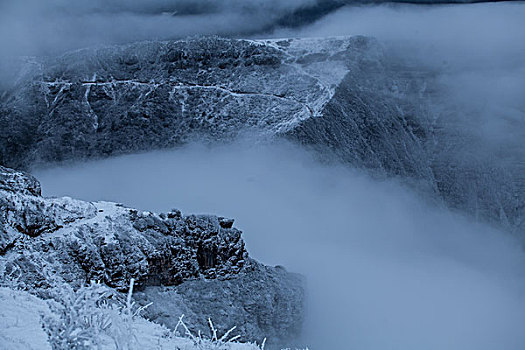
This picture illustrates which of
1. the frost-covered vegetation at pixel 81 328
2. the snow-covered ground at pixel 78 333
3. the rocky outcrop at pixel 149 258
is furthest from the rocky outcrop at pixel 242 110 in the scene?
the frost-covered vegetation at pixel 81 328

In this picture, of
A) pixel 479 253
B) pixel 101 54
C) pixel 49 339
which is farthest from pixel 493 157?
pixel 49 339

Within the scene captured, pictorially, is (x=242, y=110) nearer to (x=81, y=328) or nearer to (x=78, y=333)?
(x=81, y=328)

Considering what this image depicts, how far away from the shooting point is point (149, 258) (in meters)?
43.1

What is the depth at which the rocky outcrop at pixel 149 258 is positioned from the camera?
36.1m

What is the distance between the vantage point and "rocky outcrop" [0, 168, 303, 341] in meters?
36.1

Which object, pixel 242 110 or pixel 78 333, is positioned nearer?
pixel 78 333

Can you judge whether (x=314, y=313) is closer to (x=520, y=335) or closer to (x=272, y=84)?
(x=520, y=335)

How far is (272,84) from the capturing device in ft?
463

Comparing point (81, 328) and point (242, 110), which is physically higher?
point (81, 328)

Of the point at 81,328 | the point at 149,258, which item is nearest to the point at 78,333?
the point at 81,328

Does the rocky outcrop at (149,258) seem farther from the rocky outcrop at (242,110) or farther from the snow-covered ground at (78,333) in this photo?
the rocky outcrop at (242,110)

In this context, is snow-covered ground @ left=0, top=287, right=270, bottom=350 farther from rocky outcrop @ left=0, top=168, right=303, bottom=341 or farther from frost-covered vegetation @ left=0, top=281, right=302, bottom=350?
rocky outcrop @ left=0, top=168, right=303, bottom=341

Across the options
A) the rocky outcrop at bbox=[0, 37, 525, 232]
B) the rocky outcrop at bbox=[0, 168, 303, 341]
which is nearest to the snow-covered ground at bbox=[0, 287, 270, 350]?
the rocky outcrop at bbox=[0, 168, 303, 341]

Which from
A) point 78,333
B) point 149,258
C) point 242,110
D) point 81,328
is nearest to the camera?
point 78,333
